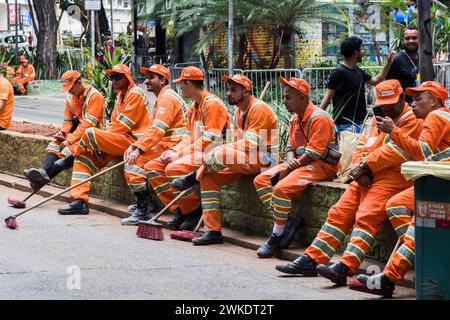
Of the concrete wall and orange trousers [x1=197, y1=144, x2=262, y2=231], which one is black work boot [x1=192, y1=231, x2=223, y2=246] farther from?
the concrete wall

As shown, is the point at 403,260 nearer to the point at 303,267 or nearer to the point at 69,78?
the point at 303,267

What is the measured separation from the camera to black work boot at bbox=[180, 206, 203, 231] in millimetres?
10672

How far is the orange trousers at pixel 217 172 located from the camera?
9.78 m

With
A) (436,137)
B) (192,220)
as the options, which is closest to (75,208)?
(192,220)

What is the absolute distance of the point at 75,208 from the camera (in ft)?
39.1

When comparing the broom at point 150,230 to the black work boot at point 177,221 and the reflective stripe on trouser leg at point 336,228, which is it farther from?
the reflective stripe on trouser leg at point 336,228

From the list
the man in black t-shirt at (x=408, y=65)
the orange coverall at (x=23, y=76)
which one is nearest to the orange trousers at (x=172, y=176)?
the man in black t-shirt at (x=408, y=65)

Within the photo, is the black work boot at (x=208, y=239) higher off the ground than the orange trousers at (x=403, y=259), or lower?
lower

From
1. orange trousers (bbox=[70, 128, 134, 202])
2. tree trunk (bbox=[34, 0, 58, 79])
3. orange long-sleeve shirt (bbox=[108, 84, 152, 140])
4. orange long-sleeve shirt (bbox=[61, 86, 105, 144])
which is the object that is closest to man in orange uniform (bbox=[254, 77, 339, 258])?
orange long-sleeve shirt (bbox=[108, 84, 152, 140])

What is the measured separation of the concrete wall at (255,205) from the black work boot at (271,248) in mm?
289

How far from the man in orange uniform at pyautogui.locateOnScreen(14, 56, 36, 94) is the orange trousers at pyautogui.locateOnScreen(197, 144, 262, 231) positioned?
24.2 meters

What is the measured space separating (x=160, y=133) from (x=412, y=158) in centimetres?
382

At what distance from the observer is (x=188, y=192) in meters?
10.6

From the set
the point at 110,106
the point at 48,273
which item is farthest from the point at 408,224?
the point at 110,106
